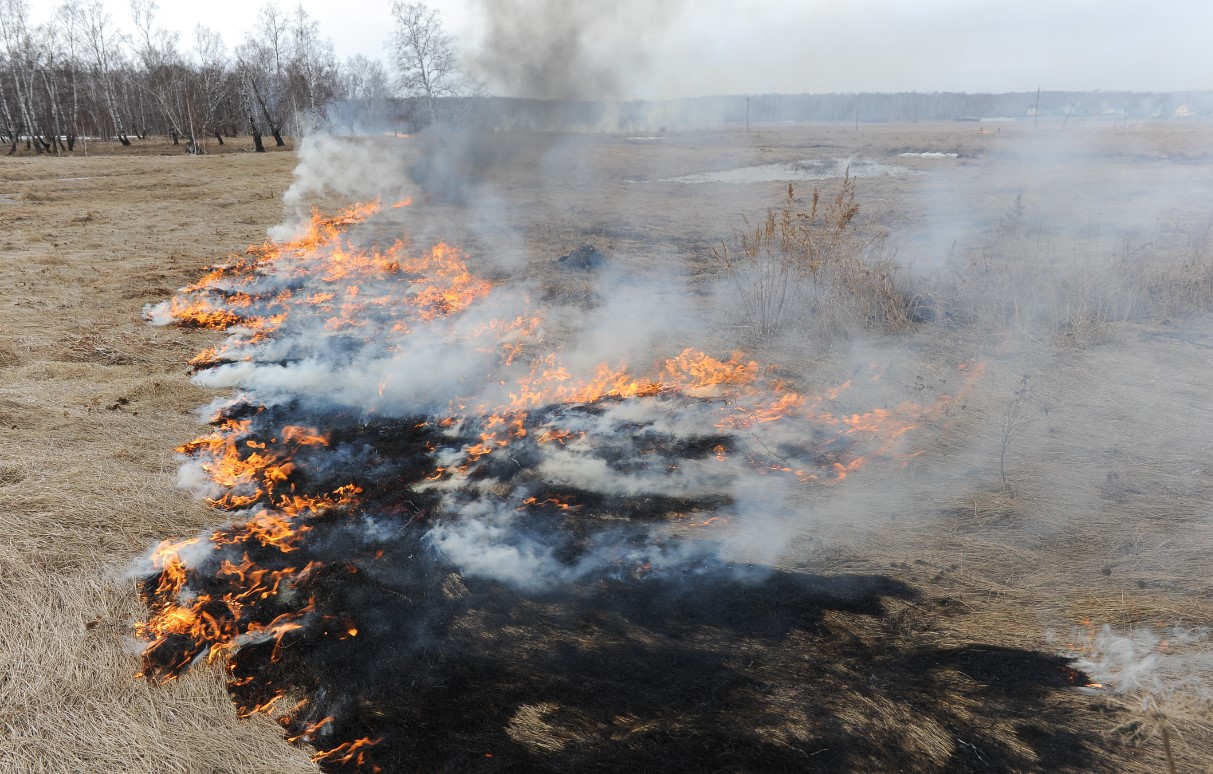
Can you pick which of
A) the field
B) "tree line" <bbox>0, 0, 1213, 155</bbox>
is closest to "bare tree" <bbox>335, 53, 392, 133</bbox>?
"tree line" <bbox>0, 0, 1213, 155</bbox>

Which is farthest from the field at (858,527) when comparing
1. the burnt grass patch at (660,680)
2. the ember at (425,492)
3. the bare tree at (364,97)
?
the bare tree at (364,97)

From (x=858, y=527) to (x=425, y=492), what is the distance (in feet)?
10.5

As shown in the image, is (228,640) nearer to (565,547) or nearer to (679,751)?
(565,547)

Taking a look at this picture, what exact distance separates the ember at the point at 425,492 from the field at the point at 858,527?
244mm

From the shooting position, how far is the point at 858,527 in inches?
180

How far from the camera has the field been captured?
9.94 ft

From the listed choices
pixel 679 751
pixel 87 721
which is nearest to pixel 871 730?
pixel 679 751

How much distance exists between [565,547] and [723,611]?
3.83 ft

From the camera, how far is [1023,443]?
18.2 ft

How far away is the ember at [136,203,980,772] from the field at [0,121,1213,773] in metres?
0.24

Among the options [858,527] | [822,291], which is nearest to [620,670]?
[858,527]

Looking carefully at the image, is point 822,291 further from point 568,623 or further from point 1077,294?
point 568,623

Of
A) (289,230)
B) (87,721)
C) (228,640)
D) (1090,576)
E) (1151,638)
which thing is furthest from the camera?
(289,230)

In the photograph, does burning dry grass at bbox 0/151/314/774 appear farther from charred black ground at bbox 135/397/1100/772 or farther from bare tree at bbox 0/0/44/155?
bare tree at bbox 0/0/44/155
